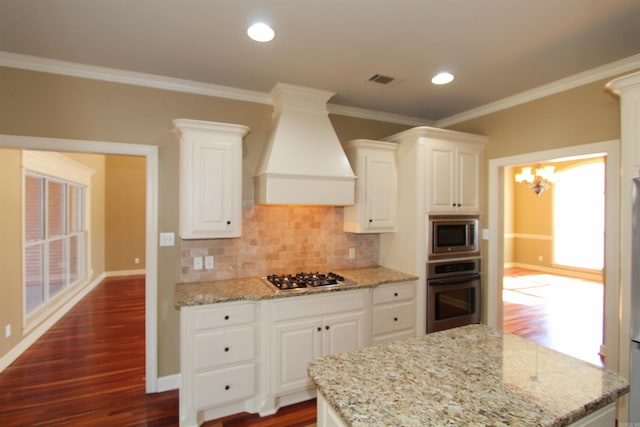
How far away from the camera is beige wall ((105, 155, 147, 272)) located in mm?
7449

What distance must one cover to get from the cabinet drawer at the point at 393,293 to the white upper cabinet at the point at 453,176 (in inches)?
30.7

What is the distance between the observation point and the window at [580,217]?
7.10 meters

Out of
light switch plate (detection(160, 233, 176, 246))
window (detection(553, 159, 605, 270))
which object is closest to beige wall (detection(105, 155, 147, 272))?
light switch plate (detection(160, 233, 176, 246))

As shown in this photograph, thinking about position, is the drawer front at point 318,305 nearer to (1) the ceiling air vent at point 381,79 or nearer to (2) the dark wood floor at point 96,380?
(2) the dark wood floor at point 96,380

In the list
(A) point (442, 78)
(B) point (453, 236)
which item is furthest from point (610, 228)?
(A) point (442, 78)

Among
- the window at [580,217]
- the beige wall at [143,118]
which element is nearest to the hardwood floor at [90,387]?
the beige wall at [143,118]

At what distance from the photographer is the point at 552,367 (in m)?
1.35

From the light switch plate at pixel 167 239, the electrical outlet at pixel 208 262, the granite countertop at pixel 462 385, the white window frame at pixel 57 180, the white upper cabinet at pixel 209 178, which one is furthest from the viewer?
the white window frame at pixel 57 180

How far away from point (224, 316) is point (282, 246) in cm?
97

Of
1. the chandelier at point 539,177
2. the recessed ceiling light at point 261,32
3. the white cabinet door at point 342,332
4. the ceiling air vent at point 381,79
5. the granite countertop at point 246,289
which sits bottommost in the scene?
the white cabinet door at point 342,332

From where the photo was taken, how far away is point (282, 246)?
10.4 feet

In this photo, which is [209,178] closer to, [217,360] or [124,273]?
[217,360]

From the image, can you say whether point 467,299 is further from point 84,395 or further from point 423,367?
point 84,395

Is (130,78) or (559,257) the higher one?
(130,78)
